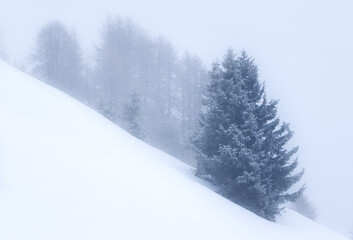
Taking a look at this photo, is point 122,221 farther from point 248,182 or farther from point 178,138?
point 178,138

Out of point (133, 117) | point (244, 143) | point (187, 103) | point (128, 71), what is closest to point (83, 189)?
point (244, 143)

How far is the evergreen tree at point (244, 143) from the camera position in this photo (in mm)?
14398

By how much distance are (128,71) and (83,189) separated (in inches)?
1345

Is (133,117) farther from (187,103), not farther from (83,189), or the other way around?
(83,189)

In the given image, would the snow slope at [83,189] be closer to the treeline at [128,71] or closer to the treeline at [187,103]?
the treeline at [187,103]

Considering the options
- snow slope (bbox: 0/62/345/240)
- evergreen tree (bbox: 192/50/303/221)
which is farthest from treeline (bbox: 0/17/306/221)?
snow slope (bbox: 0/62/345/240)

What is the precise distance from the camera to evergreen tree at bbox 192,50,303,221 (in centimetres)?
1440

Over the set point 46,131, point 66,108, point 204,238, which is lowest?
point 204,238

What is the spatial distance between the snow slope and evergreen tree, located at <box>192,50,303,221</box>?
1.57m

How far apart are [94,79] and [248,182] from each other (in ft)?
91.2

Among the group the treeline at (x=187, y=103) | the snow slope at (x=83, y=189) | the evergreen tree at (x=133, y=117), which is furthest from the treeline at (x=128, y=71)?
the snow slope at (x=83, y=189)

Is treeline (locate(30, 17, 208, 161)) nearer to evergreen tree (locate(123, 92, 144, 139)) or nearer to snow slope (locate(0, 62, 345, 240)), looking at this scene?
evergreen tree (locate(123, 92, 144, 139))

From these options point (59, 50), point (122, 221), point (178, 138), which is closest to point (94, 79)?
point (59, 50)

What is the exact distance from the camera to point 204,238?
809cm
